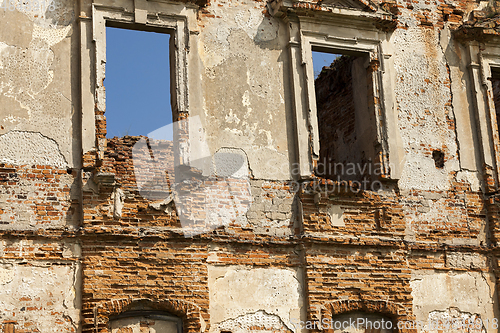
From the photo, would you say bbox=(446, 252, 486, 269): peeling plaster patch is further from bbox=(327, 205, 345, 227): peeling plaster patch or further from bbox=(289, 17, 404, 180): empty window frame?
bbox=(327, 205, 345, 227): peeling plaster patch

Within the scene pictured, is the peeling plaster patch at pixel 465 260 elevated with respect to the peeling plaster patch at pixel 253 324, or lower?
elevated

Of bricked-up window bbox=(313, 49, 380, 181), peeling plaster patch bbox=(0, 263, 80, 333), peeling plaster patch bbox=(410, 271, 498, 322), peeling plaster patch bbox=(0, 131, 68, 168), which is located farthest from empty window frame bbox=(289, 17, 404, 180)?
peeling plaster patch bbox=(0, 263, 80, 333)

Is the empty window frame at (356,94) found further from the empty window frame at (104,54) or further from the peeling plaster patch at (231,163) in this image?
the empty window frame at (104,54)

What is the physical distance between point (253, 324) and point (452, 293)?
2.99 meters

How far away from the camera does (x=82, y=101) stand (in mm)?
9172

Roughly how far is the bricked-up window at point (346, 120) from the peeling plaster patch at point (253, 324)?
244cm

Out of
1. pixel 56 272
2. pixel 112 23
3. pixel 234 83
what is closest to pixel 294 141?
pixel 234 83

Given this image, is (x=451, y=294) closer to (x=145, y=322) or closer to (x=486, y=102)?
(x=486, y=102)

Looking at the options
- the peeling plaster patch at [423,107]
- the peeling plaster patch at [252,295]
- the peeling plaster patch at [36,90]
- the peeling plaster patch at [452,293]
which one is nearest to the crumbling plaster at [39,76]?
the peeling plaster patch at [36,90]

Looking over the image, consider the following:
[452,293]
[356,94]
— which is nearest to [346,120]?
[356,94]

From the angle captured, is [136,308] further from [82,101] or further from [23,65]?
[23,65]

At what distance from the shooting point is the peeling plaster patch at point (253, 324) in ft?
30.0

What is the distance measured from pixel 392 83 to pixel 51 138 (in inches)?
193

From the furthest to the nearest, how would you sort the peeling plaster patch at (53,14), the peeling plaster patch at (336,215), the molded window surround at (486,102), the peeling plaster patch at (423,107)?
the molded window surround at (486,102) < the peeling plaster patch at (423,107) < the peeling plaster patch at (336,215) < the peeling plaster patch at (53,14)
